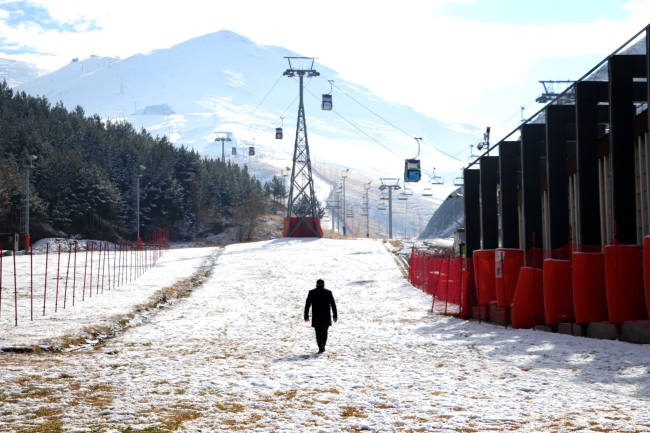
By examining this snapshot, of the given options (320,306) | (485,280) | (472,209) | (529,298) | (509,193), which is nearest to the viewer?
(320,306)

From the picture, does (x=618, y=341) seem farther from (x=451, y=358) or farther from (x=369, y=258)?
(x=369, y=258)

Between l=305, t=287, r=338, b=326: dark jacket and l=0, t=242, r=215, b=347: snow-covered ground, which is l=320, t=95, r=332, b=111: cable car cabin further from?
l=305, t=287, r=338, b=326: dark jacket

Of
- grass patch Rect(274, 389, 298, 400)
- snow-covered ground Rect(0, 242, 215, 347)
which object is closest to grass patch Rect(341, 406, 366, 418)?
grass patch Rect(274, 389, 298, 400)

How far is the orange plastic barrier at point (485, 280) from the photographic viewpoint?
25.3m

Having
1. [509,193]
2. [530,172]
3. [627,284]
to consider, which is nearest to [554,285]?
[627,284]

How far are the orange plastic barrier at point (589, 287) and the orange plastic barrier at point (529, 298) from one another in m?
2.53

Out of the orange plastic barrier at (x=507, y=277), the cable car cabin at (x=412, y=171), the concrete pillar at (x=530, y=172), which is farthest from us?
the cable car cabin at (x=412, y=171)

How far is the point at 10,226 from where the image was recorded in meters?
88.9

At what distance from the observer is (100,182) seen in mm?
98812

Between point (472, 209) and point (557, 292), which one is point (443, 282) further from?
point (557, 292)

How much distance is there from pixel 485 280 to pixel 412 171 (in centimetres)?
3390

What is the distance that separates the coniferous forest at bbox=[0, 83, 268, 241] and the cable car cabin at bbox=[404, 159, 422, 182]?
39436 millimetres

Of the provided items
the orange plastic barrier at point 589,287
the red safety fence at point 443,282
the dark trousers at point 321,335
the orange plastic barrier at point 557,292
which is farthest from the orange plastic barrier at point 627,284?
the red safety fence at point 443,282

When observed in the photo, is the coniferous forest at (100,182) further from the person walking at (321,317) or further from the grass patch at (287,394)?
the grass patch at (287,394)
